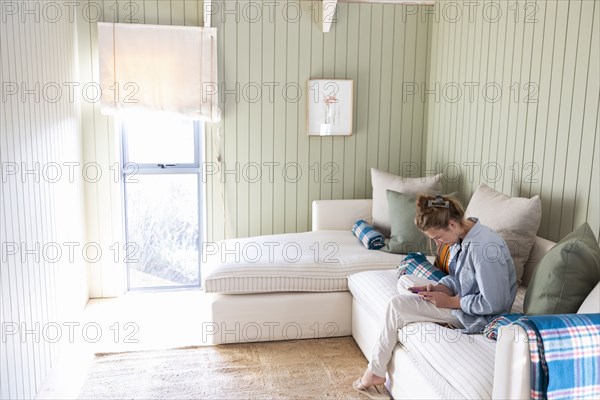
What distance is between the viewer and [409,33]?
445 centimetres

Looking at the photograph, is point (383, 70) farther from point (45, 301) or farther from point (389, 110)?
point (45, 301)

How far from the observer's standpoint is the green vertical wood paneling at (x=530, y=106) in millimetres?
2828

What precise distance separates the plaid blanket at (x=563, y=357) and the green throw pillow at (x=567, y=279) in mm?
330

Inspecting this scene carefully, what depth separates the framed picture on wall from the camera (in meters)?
4.37

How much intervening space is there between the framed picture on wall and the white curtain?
2.44 ft

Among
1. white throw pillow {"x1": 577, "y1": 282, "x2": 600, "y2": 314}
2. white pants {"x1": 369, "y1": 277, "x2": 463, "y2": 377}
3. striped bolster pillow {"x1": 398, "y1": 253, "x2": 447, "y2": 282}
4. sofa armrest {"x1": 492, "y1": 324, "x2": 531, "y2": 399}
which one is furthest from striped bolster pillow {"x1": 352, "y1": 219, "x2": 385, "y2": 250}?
sofa armrest {"x1": 492, "y1": 324, "x2": 531, "y2": 399}

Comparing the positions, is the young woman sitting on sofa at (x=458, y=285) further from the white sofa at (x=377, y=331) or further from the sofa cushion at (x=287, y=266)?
the sofa cushion at (x=287, y=266)

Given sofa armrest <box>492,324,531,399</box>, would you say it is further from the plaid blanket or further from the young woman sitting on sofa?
the young woman sitting on sofa

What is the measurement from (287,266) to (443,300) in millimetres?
1169

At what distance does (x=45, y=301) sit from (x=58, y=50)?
1.53 meters

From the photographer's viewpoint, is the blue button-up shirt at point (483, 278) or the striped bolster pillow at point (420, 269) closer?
the blue button-up shirt at point (483, 278)

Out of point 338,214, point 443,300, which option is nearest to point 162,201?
point 338,214

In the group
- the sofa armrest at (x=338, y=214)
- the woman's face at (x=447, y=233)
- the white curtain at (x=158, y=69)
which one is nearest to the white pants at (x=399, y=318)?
the woman's face at (x=447, y=233)

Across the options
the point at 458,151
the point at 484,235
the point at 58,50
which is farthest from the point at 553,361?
the point at 58,50
